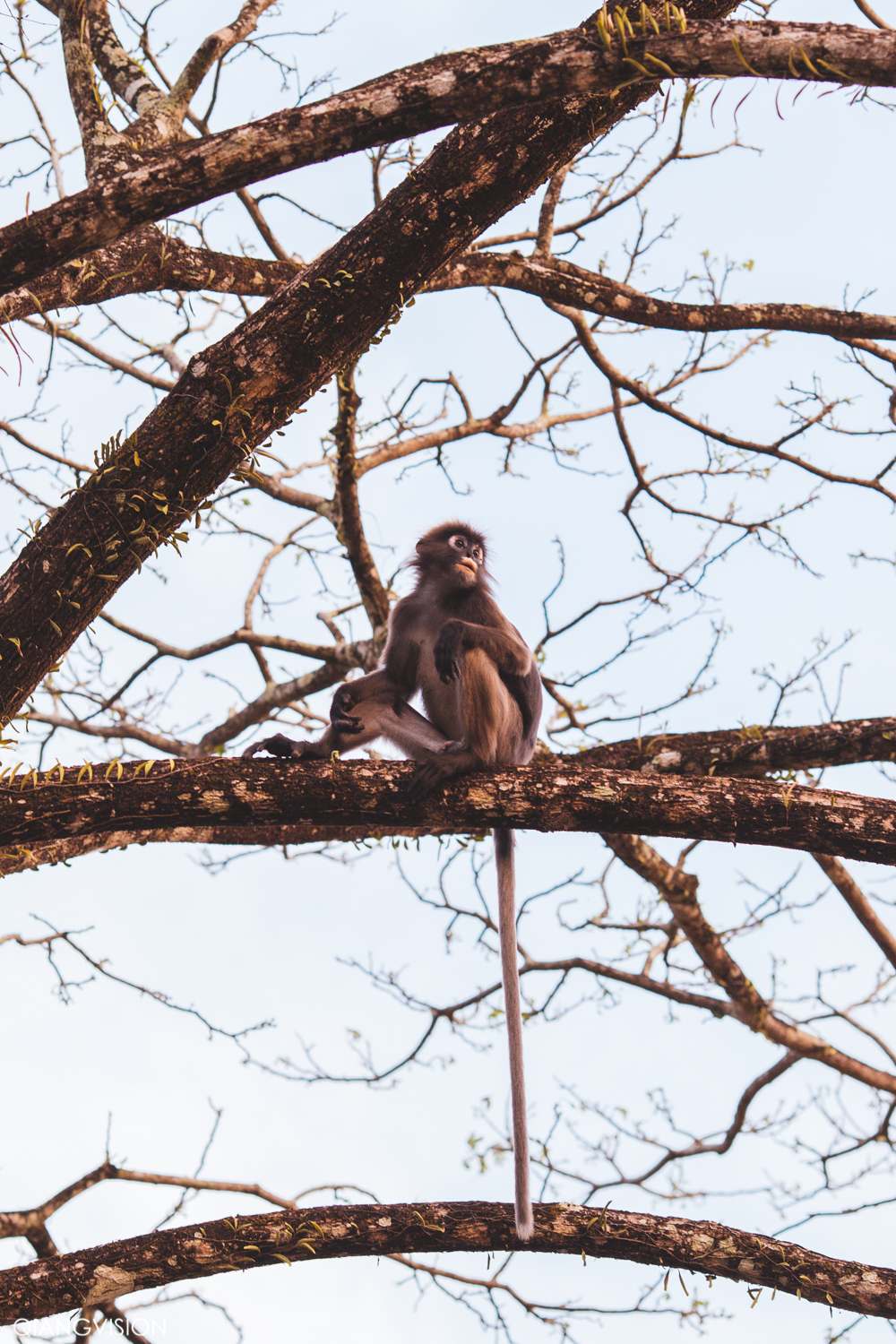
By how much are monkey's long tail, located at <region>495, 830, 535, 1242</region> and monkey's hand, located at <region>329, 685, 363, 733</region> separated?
0.73 meters

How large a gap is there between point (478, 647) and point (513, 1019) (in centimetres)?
140

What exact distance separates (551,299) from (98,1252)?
4.49 metres

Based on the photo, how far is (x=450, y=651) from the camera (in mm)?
3975

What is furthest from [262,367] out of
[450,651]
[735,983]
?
[735,983]

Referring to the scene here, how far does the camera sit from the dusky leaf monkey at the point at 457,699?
11.2ft

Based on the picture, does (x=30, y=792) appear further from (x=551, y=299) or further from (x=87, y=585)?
(x=551, y=299)

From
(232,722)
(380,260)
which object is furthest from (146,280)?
(232,722)

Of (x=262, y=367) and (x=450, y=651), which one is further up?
(x=450, y=651)

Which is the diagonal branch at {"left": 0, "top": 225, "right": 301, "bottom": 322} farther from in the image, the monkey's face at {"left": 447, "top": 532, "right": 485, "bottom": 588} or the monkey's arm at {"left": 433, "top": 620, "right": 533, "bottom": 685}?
the monkey's arm at {"left": 433, "top": 620, "right": 533, "bottom": 685}

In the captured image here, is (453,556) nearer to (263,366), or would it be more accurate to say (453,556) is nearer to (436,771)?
(436,771)

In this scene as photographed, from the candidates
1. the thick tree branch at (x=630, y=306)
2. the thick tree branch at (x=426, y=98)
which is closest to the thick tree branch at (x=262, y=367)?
the thick tree branch at (x=426, y=98)

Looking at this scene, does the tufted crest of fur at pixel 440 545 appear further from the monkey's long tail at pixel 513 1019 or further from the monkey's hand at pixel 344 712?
the monkey's long tail at pixel 513 1019

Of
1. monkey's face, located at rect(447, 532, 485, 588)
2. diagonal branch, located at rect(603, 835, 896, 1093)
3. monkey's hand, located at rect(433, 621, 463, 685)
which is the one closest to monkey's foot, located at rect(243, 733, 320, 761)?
monkey's hand, located at rect(433, 621, 463, 685)

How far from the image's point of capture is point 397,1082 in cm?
514
